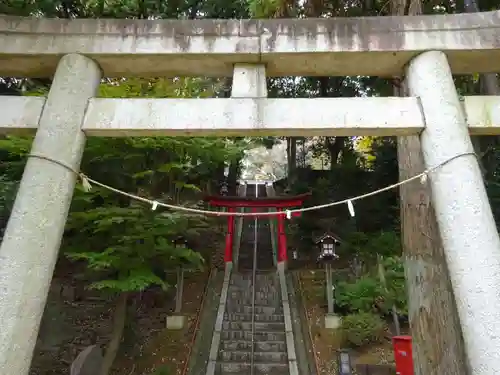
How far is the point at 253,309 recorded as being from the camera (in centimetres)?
1120

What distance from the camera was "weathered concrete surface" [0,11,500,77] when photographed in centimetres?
397

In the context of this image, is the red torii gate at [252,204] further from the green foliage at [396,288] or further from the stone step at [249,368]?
the stone step at [249,368]

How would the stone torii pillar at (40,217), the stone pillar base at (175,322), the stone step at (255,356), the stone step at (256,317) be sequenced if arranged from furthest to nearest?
the stone step at (256,317) < the stone pillar base at (175,322) < the stone step at (255,356) < the stone torii pillar at (40,217)

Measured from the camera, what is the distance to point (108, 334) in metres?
10.0

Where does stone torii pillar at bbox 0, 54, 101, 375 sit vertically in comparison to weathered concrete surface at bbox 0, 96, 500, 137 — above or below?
below

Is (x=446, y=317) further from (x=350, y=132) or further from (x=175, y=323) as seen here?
(x=175, y=323)

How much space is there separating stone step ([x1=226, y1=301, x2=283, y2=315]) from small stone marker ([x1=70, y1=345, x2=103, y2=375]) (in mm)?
4875

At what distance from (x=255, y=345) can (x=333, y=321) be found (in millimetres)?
2102

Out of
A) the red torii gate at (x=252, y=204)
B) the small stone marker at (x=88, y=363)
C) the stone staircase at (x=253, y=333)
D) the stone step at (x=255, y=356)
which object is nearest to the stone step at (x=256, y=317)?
the stone staircase at (x=253, y=333)

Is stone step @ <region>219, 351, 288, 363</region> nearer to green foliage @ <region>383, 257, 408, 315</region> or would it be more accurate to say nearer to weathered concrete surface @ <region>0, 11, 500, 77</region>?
green foliage @ <region>383, 257, 408, 315</region>

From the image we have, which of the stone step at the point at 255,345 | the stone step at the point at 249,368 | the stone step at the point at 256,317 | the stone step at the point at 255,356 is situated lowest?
the stone step at the point at 249,368

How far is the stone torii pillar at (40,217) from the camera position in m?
3.13

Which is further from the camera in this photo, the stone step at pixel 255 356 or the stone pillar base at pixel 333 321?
the stone pillar base at pixel 333 321

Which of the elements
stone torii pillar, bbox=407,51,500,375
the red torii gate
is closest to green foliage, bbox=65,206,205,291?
stone torii pillar, bbox=407,51,500,375
